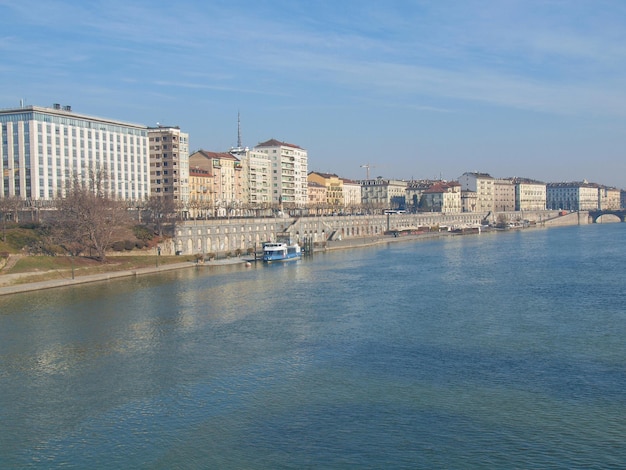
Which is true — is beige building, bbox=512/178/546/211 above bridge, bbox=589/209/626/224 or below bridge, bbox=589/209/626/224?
above

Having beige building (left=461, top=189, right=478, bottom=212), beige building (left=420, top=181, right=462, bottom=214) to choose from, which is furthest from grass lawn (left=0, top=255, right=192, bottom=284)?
beige building (left=461, top=189, right=478, bottom=212)

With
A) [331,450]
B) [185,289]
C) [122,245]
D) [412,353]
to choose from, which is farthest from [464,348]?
[122,245]

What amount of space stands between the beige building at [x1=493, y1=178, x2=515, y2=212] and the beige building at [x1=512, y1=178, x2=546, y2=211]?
1.29 meters

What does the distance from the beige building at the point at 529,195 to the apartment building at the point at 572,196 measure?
5411mm

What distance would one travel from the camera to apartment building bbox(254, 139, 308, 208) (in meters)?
94.5

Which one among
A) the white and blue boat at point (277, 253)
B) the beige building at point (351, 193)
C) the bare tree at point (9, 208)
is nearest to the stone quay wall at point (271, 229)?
the white and blue boat at point (277, 253)

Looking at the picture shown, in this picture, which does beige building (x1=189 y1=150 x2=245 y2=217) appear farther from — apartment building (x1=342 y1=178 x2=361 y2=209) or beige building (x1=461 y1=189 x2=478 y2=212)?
beige building (x1=461 y1=189 x2=478 y2=212)

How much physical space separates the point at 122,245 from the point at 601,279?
28.5m

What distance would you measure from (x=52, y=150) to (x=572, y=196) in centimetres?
13112

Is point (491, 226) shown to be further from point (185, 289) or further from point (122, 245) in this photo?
point (185, 289)

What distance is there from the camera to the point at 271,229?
6388cm

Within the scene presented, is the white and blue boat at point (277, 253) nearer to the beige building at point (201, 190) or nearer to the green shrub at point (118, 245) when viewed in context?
the green shrub at point (118, 245)

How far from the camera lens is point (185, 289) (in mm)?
34375

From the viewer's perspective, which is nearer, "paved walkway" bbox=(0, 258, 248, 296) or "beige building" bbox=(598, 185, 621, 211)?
"paved walkway" bbox=(0, 258, 248, 296)
